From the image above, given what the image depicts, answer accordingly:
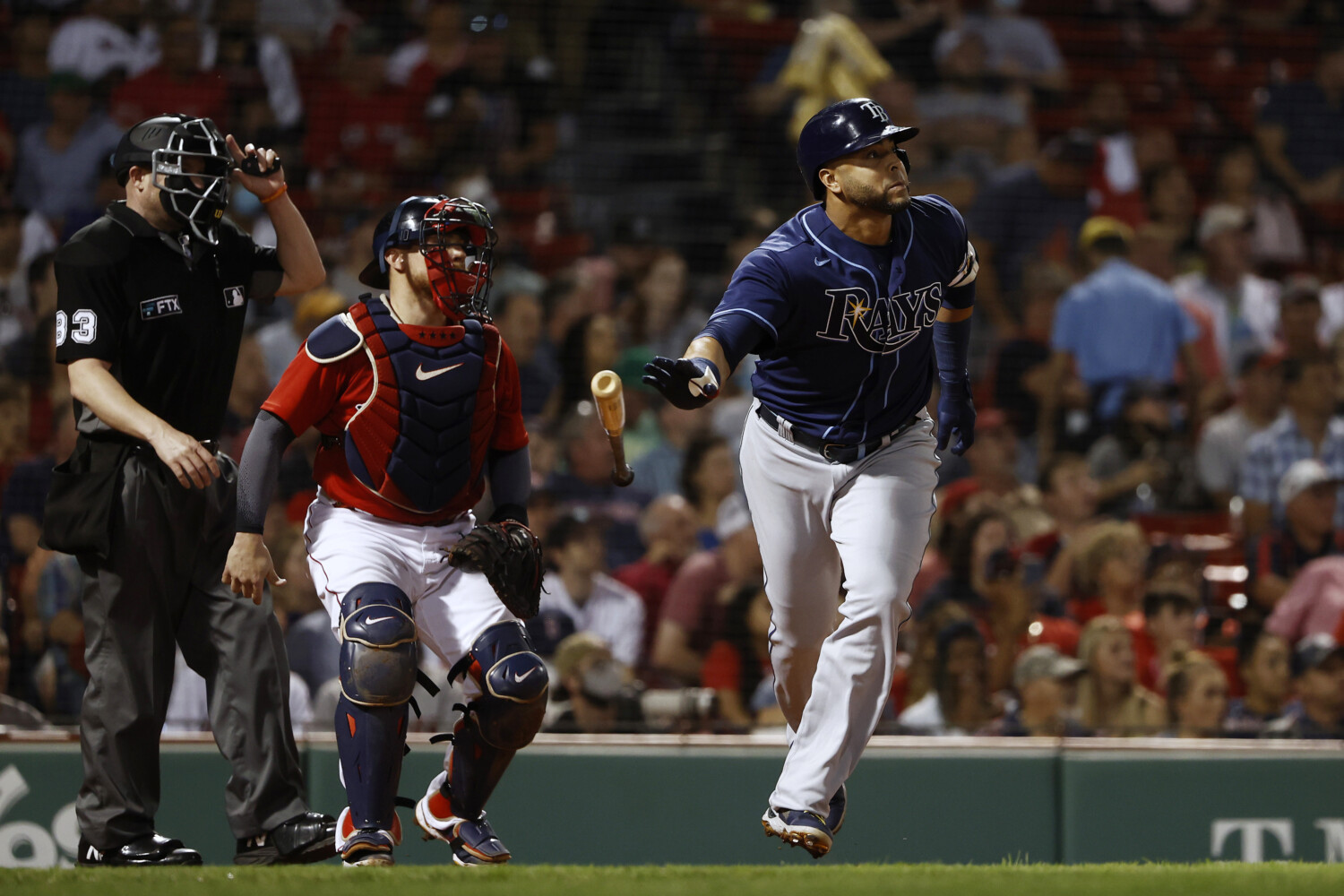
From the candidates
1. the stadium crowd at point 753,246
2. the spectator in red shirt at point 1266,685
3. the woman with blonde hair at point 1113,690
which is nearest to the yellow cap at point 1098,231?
the stadium crowd at point 753,246

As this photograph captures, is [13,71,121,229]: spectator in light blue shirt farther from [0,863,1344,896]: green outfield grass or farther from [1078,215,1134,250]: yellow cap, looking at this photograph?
[0,863,1344,896]: green outfield grass

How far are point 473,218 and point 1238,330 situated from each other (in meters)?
6.88

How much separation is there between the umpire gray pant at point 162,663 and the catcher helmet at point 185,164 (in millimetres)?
650

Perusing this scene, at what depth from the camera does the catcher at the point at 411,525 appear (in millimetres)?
4211

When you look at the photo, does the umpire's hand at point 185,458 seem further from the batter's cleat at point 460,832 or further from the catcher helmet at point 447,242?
the batter's cleat at point 460,832

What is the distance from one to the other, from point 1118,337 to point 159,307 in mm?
6307

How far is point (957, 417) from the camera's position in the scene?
15.9ft

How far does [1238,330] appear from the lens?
33.2 feet

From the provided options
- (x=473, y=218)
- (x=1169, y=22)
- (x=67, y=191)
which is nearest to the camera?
(x=473, y=218)

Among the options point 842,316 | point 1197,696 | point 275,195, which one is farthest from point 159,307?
point 1197,696

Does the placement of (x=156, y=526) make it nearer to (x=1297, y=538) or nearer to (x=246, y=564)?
(x=246, y=564)

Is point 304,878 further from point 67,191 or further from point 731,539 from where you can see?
point 67,191

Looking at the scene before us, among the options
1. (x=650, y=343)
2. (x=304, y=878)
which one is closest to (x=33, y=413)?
(x=650, y=343)

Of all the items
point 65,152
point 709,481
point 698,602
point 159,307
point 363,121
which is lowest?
point 698,602
